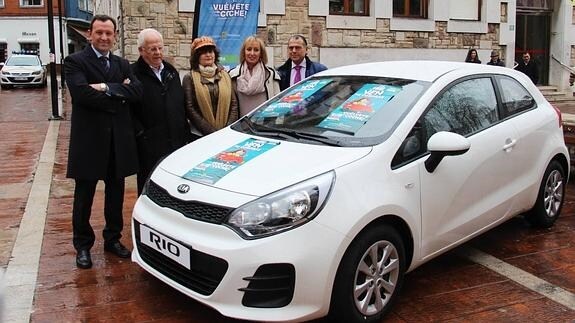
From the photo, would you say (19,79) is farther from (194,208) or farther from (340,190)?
(340,190)

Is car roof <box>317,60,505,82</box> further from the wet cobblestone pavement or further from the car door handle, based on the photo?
the wet cobblestone pavement

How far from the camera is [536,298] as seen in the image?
397 cm

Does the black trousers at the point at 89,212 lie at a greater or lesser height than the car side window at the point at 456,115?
lesser

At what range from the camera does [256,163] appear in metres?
3.57

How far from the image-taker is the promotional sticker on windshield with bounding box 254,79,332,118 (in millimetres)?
4438

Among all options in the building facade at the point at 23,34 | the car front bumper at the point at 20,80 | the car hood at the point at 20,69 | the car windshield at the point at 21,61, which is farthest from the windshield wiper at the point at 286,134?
the building facade at the point at 23,34

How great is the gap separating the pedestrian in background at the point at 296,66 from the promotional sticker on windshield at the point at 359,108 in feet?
6.17

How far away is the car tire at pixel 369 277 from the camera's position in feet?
10.7

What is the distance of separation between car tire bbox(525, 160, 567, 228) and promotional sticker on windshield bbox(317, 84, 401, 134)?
1.87 meters

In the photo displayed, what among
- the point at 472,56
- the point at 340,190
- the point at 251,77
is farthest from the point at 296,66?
the point at 472,56

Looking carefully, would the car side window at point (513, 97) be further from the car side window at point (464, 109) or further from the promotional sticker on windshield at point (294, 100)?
the promotional sticker on windshield at point (294, 100)

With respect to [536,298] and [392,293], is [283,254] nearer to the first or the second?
[392,293]

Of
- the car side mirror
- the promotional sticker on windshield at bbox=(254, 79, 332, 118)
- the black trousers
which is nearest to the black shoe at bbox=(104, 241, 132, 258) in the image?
the black trousers

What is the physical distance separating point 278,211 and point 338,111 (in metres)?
1.20
